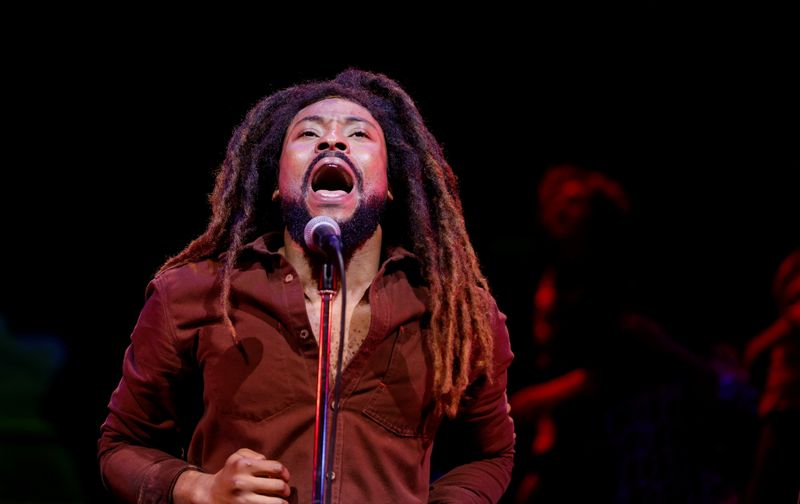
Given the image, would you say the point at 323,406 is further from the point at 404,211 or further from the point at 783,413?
the point at 783,413

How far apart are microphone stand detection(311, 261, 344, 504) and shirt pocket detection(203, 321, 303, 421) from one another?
14.8 inches

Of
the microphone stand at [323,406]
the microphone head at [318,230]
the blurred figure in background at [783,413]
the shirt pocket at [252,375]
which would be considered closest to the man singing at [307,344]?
the shirt pocket at [252,375]

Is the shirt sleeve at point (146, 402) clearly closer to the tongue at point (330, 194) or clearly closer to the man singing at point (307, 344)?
the man singing at point (307, 344)

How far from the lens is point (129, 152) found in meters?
4.31

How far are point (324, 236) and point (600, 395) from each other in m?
2.98

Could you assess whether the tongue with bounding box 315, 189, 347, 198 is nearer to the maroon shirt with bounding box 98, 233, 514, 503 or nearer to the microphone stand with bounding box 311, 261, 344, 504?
the maroon shirt with bounding box 98, 233, 514, 503

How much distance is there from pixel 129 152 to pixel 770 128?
3.56 m

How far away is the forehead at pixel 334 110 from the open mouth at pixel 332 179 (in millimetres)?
185

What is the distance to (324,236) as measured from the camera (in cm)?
188

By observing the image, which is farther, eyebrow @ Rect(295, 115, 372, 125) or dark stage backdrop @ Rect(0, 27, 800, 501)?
dark stage backdrop @ Rect(0, 27, 800, 501)

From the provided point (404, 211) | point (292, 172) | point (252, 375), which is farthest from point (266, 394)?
point (404, 211)

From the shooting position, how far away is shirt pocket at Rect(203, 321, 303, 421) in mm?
2170

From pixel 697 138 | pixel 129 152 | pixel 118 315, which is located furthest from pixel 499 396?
pixel 697 138

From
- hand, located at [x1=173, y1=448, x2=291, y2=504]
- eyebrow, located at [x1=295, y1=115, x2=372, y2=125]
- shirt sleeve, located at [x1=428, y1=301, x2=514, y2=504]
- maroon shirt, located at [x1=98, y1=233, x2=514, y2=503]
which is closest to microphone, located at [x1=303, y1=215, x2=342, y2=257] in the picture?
maroon shirt, located at [x1=98, y1=233, x2=514, y2=503]
